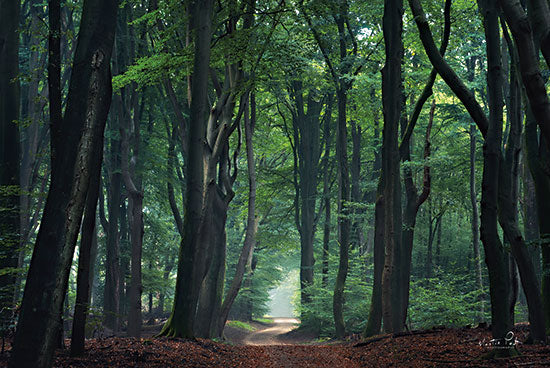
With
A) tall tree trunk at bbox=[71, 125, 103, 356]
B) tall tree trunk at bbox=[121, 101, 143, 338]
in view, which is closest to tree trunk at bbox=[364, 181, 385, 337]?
tall tree trunk at bbox=[121, 101, 143, 338]

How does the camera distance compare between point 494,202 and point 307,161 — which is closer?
point 494,202

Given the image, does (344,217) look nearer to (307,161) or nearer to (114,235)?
(307,161)

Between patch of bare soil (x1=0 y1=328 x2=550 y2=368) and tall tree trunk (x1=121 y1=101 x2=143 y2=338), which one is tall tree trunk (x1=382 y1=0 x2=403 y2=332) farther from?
tall tree trunk (x1=121 y1=101 x2=143 y2=338)

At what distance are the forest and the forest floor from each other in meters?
0.06

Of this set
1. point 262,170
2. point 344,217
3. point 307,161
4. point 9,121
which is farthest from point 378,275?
point 262,170

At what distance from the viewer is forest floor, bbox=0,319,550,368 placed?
6.70m

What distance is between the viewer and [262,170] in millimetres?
26859

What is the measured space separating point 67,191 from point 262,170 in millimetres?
21636

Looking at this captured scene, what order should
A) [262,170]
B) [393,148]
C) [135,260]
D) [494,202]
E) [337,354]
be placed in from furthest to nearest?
1. [262,170]
2. [135,260]
3. [393,148]
4. [337,354]
5. [494,202]

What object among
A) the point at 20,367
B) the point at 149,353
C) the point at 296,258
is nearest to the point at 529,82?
the point at 20,367

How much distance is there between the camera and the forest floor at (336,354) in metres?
6.70

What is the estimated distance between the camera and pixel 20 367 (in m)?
4.92

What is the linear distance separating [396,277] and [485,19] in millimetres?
6331

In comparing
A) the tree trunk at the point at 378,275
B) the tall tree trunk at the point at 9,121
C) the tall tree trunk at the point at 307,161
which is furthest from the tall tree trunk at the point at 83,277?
the tall tree trunk at the point at 307,161
